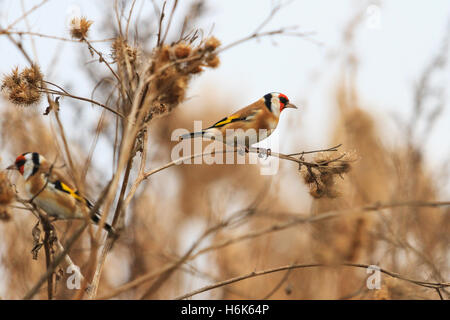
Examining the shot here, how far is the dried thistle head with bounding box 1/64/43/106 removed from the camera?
2896 mm

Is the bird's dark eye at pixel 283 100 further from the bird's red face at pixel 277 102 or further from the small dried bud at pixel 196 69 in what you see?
the small dried bud at pixel 196 69

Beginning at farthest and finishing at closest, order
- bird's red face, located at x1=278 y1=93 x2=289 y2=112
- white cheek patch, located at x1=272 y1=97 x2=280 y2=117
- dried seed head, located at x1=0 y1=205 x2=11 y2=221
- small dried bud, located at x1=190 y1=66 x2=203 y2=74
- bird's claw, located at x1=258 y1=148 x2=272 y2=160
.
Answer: bird's red face, located at x1=278 y1=93 x2=289 y2=112
white cheek patch, located at x1=272 y1=97 x2=280 y2=117
bird's claw, located at x1=258 y1=148 x2=272 y2=160
small dried bud, located at x1=190 y1=66 x2=203 y2=74
dried seed head, located at x1=0 y1=205 x2=11 y2=221

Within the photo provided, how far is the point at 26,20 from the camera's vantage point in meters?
2.51

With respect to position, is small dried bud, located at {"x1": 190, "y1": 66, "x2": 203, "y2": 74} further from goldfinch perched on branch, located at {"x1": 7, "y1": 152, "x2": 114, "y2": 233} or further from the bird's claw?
goldfinch perched on branch, located at {"x1": 7, "y1": 152, "x2": 114, "y2": 233}

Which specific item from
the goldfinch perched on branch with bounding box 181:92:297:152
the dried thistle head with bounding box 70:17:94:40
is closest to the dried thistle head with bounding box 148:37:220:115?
the dried thistle head with bounding box 70:17:94:40

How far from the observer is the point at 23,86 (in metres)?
2.93

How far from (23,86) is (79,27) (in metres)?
0.47

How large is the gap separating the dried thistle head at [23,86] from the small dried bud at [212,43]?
1.04 metres

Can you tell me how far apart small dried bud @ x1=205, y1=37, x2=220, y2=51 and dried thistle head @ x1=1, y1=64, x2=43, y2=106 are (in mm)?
1043

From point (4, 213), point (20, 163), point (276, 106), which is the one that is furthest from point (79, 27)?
point (276, 106)

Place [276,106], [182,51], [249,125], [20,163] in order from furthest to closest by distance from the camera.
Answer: [276,106] → [249,125] → [20,163] → [182,51]

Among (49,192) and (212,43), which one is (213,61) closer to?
(212,43)

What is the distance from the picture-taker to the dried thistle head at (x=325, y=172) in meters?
2.87

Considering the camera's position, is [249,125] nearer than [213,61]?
No
